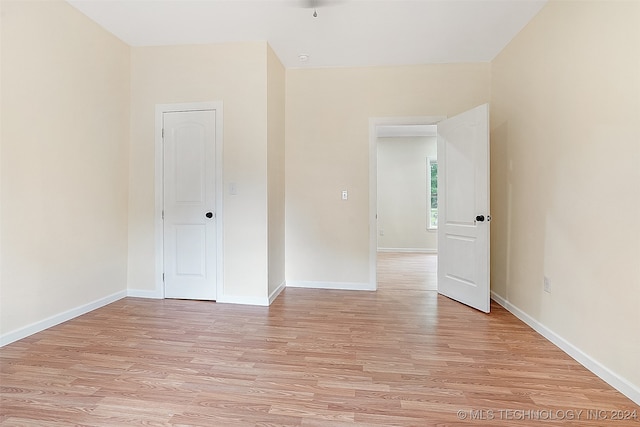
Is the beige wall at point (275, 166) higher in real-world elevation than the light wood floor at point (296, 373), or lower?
higher

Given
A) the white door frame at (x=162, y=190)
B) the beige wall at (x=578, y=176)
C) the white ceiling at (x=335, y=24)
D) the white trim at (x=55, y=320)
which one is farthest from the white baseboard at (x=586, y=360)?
the white trim at (x=55, y=320)

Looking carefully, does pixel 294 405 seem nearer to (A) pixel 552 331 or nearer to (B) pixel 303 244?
(A) pixel 552 331

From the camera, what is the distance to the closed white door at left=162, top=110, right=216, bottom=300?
330 centimetres

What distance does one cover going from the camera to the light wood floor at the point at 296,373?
1528mm

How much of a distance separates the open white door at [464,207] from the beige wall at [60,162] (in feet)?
11.7

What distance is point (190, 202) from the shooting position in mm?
3342

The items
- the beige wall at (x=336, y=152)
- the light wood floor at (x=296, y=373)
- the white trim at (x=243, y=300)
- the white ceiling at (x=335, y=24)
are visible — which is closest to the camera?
the light wood floor at (x=296, y=373)

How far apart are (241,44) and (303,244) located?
2356 millimetres

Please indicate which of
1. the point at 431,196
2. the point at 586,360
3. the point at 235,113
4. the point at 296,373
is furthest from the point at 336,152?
the point at 431,196

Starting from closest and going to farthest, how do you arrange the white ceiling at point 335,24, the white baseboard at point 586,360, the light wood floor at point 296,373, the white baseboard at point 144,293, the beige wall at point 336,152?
the light wood floor at point 296,373 < the white baseboard at point 586,360 < the white ceiling at point 335,24 < the white baseboard at point 144,293 < the beige wall at point 336,152

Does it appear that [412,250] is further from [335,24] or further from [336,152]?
[335,24]

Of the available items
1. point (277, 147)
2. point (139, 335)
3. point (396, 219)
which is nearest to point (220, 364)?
point (139, 335)

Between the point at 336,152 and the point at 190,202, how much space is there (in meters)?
1.81

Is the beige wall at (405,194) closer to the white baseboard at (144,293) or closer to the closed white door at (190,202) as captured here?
the closed white door at (190,202)
